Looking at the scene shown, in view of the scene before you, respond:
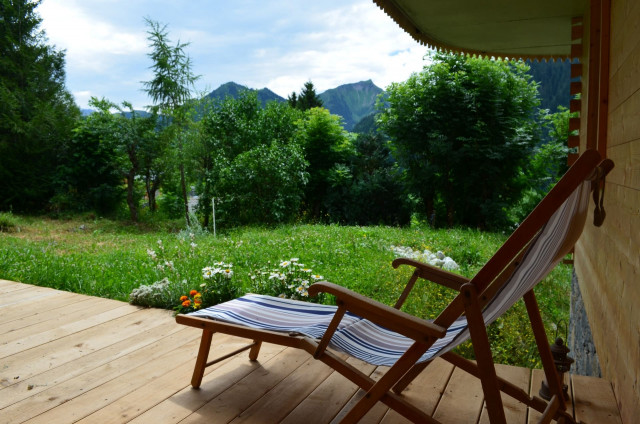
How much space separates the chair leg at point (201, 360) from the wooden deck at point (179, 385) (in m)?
0.04

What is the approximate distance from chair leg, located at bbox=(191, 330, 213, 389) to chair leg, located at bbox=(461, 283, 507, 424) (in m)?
1.24

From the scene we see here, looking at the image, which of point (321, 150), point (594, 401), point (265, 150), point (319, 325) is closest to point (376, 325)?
point (319, 325)

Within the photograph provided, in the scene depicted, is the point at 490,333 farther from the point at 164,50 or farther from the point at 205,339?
the point at 164,50

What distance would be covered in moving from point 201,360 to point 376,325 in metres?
0.80

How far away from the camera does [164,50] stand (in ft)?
35.3

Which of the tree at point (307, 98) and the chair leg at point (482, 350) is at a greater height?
the tree at point (307, 98)

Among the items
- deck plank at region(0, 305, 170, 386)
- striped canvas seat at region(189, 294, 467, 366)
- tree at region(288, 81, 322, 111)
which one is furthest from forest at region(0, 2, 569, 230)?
tree at region(288, 81, 322, 111)

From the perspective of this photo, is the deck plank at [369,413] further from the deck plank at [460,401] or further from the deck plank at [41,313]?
the deck plank at [41,313]

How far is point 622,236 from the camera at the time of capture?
1.67m

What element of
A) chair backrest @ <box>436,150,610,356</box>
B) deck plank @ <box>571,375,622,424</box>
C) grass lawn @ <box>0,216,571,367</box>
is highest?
chair backrest @ <box>436,150,610,356</box>

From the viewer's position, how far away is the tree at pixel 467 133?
10.4 meters

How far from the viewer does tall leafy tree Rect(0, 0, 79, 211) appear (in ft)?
42.0

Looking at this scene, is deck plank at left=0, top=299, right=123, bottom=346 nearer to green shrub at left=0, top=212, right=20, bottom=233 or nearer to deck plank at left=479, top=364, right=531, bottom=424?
deck plank at left=479, top=364, right=531, bottom=424

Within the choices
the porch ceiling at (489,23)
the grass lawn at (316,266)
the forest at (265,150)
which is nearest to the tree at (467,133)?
the forest at (265,150)
